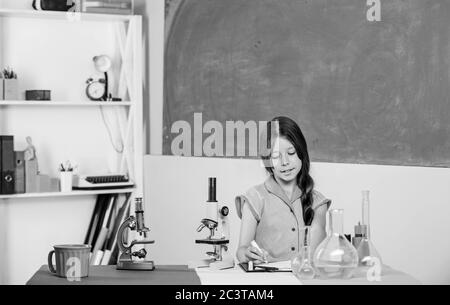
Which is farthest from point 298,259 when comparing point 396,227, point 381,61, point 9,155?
point 9,155

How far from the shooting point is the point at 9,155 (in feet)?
13.1

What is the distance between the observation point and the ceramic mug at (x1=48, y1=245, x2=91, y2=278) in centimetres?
237

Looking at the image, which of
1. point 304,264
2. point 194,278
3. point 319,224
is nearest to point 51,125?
point 319,224

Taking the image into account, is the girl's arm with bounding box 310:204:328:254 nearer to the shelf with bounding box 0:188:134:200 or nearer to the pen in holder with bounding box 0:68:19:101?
the shelf with bounding box 0:188:134:200

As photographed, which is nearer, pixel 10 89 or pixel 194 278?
pixel 194 278

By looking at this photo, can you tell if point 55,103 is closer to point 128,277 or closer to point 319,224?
point 319,224

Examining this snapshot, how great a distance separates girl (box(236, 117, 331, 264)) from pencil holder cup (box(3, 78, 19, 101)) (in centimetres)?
149

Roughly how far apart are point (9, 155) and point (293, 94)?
1540mm

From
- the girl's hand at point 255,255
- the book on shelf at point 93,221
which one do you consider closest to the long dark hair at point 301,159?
the girl's hand at point 255,255

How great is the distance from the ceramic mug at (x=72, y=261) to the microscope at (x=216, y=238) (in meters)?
0.41

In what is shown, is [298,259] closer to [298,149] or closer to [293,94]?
[298,149]

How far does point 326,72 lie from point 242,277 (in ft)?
4.31

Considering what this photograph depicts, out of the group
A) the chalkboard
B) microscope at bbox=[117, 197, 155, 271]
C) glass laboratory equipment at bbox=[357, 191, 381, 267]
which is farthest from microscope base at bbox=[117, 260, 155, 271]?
the chalkboard

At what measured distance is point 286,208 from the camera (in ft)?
10.8
